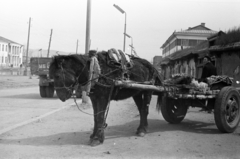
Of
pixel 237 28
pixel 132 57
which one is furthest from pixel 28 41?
pixel 132 57

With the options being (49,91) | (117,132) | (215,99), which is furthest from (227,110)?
(49,91)

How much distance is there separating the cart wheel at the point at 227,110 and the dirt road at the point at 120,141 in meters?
0.23

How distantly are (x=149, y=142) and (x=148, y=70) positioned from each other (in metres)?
1.92

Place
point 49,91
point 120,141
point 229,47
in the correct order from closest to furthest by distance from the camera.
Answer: point 120,141, point 229,47, point 49,91

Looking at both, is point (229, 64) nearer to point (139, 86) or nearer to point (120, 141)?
point (139, 86)

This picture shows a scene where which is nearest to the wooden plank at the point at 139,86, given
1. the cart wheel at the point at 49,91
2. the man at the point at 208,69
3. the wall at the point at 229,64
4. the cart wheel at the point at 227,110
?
the cart wheel at the point at 227,110

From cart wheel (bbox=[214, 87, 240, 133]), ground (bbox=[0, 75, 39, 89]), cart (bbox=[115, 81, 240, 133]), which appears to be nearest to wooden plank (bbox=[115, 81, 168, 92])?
cart (bbox=[115, 81, 240, 133])

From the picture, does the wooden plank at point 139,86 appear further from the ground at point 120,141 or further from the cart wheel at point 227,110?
the cart wheel at point 227,110

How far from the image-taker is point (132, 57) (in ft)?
23.4

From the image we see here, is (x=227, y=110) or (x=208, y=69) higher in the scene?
(x=208, y=69)

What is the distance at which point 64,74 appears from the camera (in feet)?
19.4

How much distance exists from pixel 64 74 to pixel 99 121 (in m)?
1.23

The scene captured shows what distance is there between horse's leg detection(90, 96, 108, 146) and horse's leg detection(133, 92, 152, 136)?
1.25 metres

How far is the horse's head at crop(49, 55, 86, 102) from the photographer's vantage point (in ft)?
19.3
